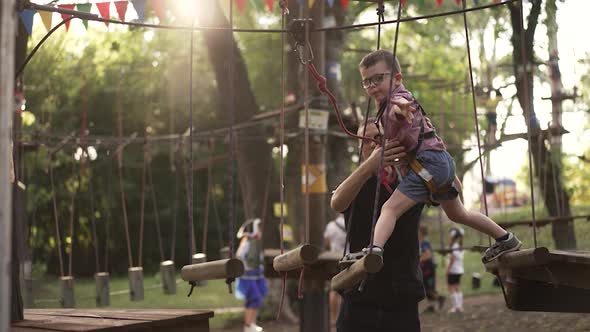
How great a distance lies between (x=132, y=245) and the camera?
86.5 feet

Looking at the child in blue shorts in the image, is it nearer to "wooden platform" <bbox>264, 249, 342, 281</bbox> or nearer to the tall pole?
the tall pole

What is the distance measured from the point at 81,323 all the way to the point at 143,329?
27cm

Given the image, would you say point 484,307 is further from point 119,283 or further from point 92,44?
point 92,44

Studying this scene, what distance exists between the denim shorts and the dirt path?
6.34 meters

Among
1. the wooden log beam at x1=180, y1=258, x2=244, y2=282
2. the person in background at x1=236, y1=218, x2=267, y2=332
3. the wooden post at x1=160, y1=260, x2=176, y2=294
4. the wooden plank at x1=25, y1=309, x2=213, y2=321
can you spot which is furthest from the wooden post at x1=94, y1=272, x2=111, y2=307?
the wooden log beam at x1=180, y1=258, x2=244, y2=282

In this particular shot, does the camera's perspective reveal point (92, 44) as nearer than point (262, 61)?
No

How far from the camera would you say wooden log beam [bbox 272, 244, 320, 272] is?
3740 mm

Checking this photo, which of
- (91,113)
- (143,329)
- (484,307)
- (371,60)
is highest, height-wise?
(91,113)

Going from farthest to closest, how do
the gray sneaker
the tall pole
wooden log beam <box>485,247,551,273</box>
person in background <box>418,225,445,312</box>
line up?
1. person in background <box>418,225,445,312</box>
2. the gray sneaker
3. wooden log beam <box>485,247,551,273</box>
4. the tall pole

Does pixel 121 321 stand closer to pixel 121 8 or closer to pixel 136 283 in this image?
pixel 121 8

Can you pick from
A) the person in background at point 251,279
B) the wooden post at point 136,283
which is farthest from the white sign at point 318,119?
the wooden post at point 136,283

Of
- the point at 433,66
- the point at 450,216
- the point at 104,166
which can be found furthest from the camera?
the point at 433,66

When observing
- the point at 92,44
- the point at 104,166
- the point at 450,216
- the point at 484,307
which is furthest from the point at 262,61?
the point at 450,216

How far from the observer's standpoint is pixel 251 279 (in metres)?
11.9
